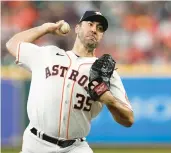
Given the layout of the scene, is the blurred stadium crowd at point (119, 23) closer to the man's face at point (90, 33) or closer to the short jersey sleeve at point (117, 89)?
the man's face at point (90, 33)

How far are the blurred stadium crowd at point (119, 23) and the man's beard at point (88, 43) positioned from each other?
7.30 m

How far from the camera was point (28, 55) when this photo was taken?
5.47 meters

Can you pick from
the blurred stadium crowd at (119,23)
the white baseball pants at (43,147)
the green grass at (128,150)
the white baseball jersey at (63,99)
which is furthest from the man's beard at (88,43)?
the blurred stadium crowd at (119,23)

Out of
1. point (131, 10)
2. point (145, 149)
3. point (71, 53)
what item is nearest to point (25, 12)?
point (131, 10)

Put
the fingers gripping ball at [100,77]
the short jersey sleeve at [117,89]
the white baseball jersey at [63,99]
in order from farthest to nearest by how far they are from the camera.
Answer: the white baseball jersey at [63,99] → the short jersey sleeve at [117,89] → the fingers gripping ball at [100,77]

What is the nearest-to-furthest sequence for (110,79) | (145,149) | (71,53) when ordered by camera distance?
1. (110,79)
2. (71,53)
3. (145,149)

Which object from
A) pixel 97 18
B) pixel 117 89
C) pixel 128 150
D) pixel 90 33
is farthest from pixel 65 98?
pixel 128 150

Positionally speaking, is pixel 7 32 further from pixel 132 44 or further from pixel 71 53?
pixel 71 53

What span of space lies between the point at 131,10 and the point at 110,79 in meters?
8.56

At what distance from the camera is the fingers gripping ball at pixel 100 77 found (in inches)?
188

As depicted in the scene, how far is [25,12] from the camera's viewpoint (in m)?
13.0

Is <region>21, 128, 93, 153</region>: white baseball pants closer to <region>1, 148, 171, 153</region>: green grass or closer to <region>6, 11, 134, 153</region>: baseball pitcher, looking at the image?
<region>6, 11, 134, 153</region>: baseball pitcher

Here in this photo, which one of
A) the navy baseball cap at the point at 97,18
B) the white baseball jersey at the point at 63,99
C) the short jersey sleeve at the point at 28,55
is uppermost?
the navy baseball cap at the point at 97,18

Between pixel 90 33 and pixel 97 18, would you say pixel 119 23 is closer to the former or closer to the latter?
pixel 97 18
